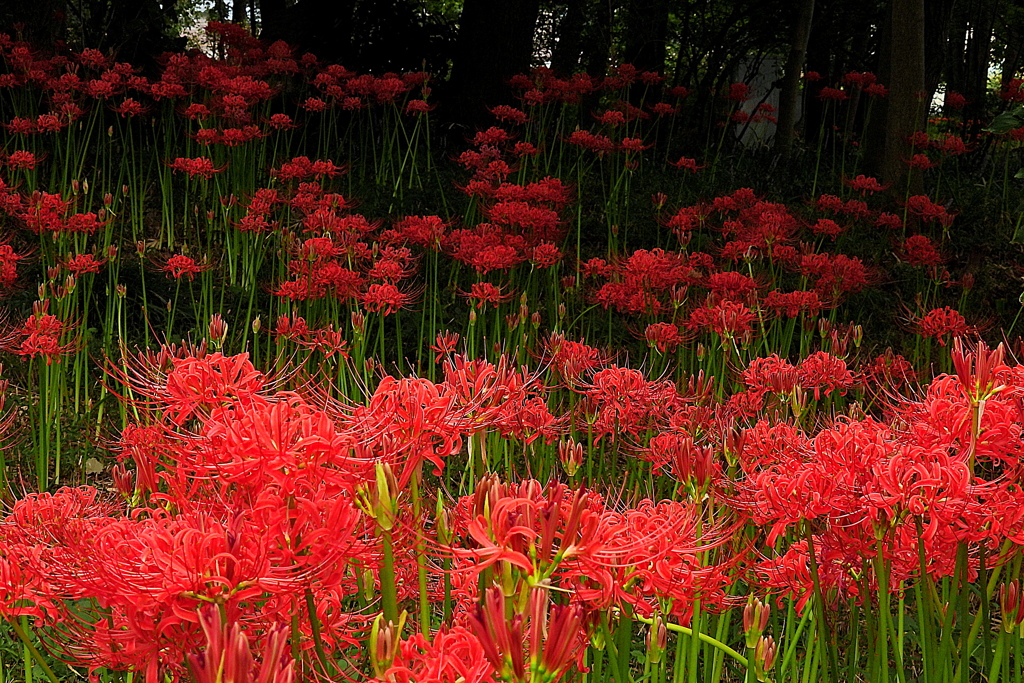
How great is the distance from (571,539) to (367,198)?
18.7 feet

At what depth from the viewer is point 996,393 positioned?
1.37m

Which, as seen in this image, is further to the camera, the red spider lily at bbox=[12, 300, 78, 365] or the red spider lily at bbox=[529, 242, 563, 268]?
the red spider lily at bbox=[529, 242, 563, 268]

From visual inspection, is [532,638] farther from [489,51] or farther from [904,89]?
[489,51]

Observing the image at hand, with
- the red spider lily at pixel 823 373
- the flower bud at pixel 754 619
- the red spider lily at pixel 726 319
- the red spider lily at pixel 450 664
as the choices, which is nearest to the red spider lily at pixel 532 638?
the red spider lily at pixel 450 664

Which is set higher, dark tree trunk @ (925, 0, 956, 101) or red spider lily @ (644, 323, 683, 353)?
dark tree trunk @ (925, 0, 956, 101)

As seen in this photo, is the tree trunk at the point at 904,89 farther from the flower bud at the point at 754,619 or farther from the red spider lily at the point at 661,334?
the flower bud at the point at 754,619

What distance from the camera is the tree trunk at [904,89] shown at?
20.7 feet

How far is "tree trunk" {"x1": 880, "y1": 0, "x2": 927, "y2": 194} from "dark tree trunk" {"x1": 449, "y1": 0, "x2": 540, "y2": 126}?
2.77 metres

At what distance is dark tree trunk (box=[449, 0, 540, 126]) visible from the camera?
778 cm

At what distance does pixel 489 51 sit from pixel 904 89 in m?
3.13

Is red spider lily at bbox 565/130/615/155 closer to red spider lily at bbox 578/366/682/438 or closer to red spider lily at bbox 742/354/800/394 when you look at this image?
red spider lily at bbox 742/354/800/394

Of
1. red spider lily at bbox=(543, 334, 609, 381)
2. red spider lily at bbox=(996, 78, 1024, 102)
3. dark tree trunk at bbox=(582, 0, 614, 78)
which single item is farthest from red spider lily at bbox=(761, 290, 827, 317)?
dark tree trunk at bbox=(582, 0, 614, 78)

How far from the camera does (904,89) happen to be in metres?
6.55

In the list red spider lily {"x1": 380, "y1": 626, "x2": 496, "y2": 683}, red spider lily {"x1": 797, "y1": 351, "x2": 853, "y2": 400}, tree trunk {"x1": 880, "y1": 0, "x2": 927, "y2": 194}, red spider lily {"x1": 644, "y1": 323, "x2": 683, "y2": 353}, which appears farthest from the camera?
tree trunk {"x1": 880, "y1": 0, "x2": 927, "y2": 194}
